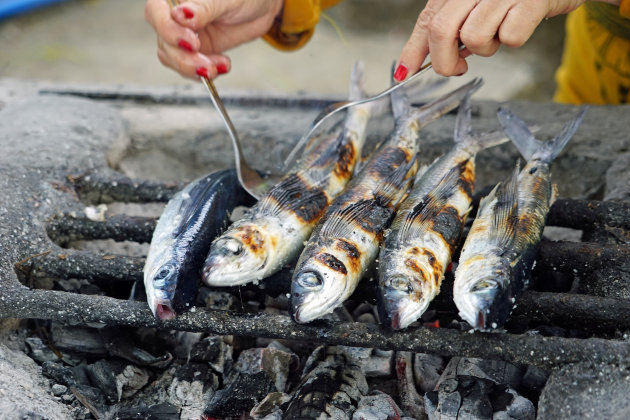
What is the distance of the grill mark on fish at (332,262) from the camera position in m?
2.05

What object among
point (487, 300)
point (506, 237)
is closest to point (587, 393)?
point (487, 300)

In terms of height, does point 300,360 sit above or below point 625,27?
below

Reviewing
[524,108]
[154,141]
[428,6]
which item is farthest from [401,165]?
[154,141]

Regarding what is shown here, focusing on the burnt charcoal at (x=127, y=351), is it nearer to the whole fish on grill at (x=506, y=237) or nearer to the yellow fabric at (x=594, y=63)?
the whole fish on grill at (x=506, y=237)

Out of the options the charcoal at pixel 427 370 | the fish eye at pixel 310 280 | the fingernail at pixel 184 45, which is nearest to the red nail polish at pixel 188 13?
the fingernail at pixel 184 45

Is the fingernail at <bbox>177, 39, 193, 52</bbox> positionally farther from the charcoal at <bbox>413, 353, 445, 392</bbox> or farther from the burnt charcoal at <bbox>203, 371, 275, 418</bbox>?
the charcoal at <bbox>413, 353, 445, 392</bbox>

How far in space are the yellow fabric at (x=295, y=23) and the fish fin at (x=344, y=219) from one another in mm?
1407

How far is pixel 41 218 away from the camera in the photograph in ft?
8.36

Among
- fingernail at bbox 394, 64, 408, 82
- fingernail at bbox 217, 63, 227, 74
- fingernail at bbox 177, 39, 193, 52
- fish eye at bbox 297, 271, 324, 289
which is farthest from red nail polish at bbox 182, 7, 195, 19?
fish eye at bbox 297, 271, 324, 289

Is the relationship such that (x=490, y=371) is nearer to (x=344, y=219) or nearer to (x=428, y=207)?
(x=428, y=207)

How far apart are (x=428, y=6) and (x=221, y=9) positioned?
1082 mm

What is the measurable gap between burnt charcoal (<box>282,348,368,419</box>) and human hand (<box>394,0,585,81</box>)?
116 cm

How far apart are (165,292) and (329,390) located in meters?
0.64

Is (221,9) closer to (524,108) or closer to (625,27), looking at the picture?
(524,108)
